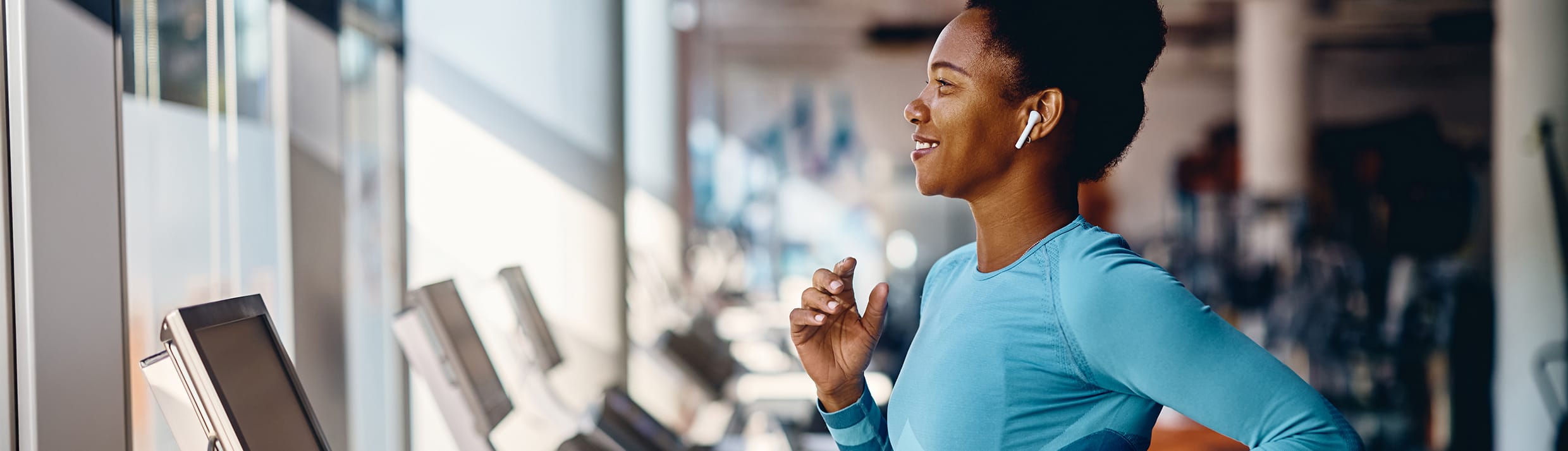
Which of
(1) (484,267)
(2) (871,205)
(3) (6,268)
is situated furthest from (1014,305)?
(2) (871,205)

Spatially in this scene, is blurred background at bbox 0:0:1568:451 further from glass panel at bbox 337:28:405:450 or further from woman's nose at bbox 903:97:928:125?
woman's nose at bbox 903:97:928:125

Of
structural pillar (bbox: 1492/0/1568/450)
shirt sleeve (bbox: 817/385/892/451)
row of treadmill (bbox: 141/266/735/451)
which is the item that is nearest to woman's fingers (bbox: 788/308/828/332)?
shirt sleeve (bbox: 817/385/892/451)

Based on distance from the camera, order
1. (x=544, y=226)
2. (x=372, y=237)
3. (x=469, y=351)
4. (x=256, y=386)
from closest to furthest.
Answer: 1. (x=256, y=386)
2. (x=469, y=351)
3. (x=372, y=237)
4. (x=544, y=226)

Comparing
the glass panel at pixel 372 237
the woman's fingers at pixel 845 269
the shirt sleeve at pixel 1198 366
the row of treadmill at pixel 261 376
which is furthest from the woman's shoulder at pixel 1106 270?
the glass panel at pixel 372 237

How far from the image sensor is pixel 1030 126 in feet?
3.21

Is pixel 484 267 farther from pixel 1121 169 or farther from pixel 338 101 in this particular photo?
pixel 1121 169

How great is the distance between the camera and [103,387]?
1586 mm

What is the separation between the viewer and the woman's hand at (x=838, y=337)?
110 centimetres

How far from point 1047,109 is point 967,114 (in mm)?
73

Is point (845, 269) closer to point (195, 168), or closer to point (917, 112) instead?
point (917, 112)

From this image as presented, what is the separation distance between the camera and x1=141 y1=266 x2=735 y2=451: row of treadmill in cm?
108

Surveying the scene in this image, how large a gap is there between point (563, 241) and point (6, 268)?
2.41 meters

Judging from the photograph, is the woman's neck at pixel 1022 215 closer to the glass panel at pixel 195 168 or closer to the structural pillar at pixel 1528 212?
the glass panel at pixel 195 168

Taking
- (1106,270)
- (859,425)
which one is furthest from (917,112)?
(859,425)
